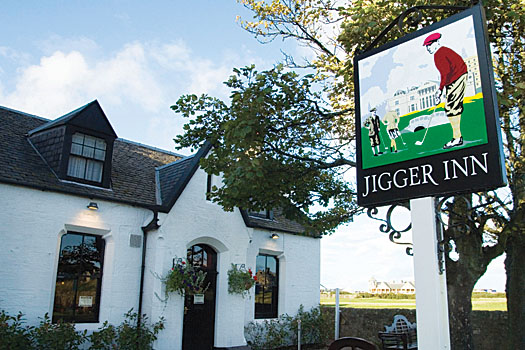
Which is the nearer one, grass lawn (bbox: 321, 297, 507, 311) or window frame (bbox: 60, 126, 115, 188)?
window frame (bbox: 60, 126, 115, 188)

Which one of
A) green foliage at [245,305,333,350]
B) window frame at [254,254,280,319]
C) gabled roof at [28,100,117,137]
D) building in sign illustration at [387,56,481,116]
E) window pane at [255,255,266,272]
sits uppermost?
gabled roof at [28,100,117,137]

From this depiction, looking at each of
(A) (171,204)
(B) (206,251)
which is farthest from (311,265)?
(A) (171,204)

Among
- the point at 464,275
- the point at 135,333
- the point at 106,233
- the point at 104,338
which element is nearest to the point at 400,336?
the point at 464,275

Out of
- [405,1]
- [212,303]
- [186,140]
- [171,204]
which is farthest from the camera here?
[212,303]

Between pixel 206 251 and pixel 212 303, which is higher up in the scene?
pixel 206 251

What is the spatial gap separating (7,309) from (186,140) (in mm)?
5332

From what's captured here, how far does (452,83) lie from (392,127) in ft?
2.54

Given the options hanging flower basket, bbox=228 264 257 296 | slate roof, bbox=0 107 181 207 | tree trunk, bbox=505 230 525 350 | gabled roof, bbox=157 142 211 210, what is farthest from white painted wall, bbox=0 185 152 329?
tree trunk, bbox=505 230 525 350

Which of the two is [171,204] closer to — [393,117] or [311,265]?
[311,265]

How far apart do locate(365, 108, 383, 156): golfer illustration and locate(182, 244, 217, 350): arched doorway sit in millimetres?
8978

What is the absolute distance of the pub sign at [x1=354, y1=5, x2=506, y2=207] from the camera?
4.54 metres

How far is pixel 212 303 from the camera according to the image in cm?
1346

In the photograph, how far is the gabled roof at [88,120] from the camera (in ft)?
39.1

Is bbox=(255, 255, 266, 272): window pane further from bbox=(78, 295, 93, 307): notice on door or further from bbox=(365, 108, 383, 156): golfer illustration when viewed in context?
bbox=(365, 108, 383, 156): golfer illustration
